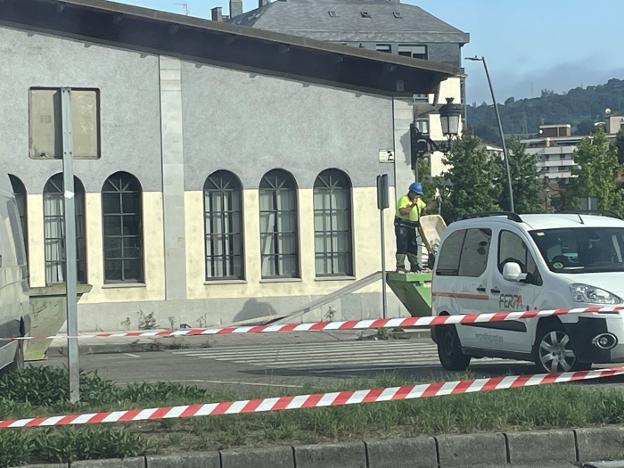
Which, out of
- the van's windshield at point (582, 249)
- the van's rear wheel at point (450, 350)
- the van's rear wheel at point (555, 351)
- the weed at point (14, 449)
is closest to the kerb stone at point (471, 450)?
the weed at point (14, 449)

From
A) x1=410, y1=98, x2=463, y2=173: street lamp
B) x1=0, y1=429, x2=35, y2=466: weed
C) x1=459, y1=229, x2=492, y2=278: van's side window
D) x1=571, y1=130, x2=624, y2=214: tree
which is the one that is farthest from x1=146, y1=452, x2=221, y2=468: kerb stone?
x1=571, y1=130, x2=624, y2=214: tree

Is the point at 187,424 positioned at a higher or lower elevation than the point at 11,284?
lower

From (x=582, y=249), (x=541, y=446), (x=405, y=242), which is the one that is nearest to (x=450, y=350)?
(x=582, y=249)

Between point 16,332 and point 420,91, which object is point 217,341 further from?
point 16,332

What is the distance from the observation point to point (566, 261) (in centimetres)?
1277

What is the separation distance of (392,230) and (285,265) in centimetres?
247

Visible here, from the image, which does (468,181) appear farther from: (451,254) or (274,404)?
(274,404)

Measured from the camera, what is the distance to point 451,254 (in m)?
14.7

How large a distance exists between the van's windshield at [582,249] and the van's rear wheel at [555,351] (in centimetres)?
70

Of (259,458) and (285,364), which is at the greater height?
(259,458)

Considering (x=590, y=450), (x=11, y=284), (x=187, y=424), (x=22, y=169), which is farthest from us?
(x=22, y=169)

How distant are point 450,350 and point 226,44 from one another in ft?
42.0

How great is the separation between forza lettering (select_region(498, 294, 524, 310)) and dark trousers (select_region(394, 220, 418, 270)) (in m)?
8.42

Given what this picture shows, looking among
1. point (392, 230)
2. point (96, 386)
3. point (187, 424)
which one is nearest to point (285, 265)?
point (392, 230)
